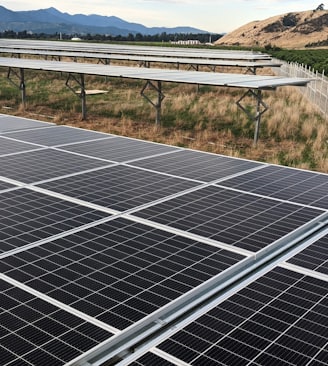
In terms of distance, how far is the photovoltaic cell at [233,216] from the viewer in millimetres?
6941

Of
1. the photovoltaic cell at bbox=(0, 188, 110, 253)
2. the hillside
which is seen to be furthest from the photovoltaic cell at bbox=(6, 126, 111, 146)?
the hillside

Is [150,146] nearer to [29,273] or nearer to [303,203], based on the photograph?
[303,203]

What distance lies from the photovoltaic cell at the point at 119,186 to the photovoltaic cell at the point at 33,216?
19.1 inches

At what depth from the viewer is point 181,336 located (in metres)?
4.55

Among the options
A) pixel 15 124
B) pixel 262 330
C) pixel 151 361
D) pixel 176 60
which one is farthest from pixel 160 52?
pixel 151 361

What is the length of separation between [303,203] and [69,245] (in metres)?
4.38

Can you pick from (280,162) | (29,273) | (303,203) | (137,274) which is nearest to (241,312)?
(137,274)

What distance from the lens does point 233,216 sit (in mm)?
7715

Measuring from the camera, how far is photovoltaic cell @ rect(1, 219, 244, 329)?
5039 mm

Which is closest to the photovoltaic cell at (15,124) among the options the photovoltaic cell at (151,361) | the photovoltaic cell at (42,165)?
the photovoltaic cell at (42,165)

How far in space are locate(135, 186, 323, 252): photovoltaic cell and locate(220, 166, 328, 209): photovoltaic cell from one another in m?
0.41

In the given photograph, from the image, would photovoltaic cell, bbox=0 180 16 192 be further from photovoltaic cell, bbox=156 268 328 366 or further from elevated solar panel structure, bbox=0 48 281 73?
elevated solar panel structure, bbox=0 48 281 73

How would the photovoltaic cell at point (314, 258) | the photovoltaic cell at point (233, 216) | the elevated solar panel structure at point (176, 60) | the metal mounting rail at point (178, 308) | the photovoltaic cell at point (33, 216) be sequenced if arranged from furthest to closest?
the elevated solar panel structure at point (176, 60) → the photovoltaic cell at point (233, 216) → the photovoltaic cell at point (33, 216) → the photovoltaic cell at point (314, 258) → the metal mounting rail at point (178, 308)

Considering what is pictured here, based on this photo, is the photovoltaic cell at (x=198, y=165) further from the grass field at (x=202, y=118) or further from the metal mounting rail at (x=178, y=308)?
the grass field at (x=202, y=118)
